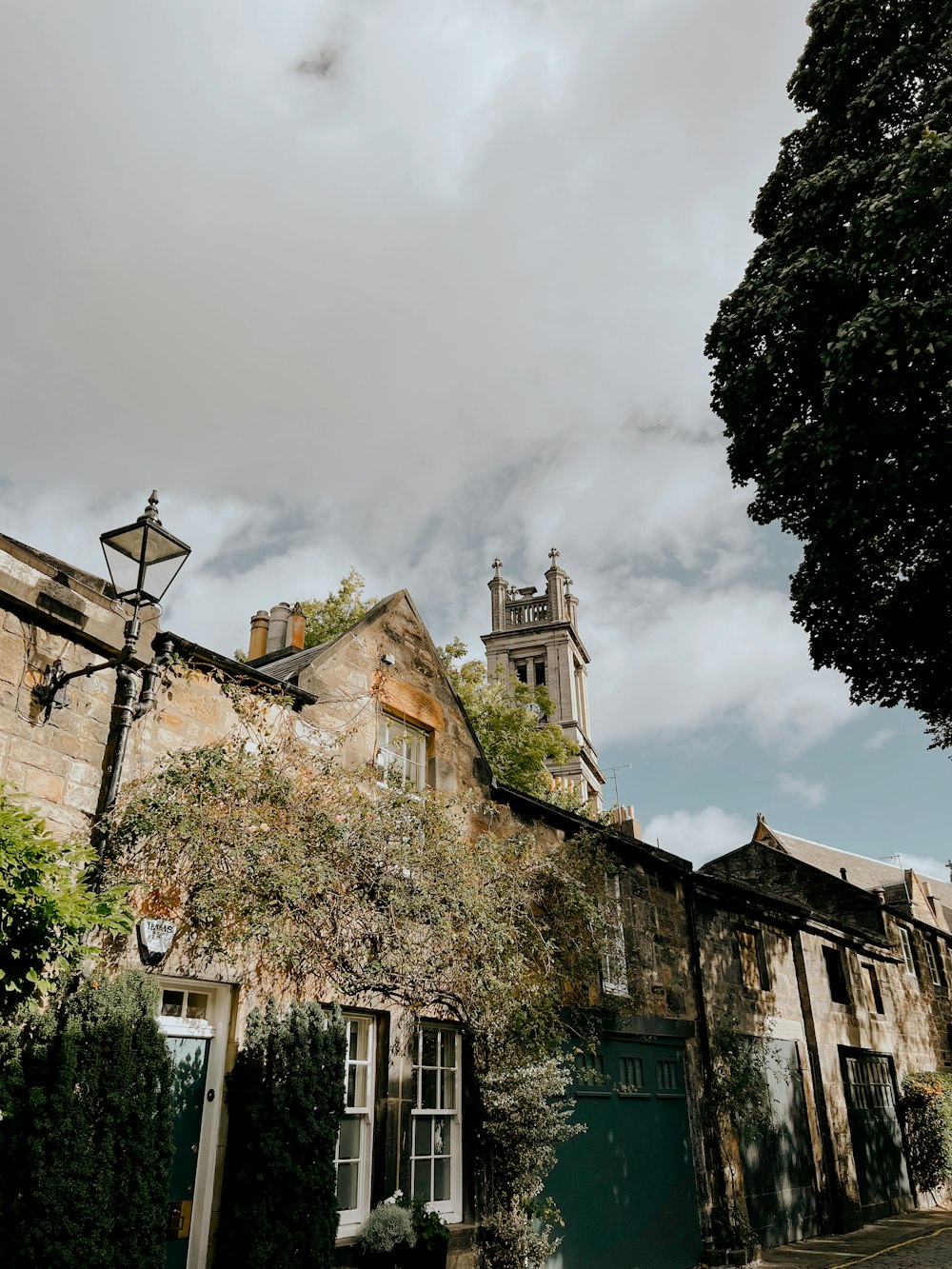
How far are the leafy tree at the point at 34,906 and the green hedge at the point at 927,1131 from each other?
22.1 metres

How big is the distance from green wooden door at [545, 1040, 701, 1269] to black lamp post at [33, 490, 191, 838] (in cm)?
691

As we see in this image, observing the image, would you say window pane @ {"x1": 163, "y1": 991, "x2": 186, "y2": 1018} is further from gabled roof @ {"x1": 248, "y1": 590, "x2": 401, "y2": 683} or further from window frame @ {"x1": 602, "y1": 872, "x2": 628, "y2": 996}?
window frame @ {"x1": 602, "y1": 872, "x2": 628, "y2": 996}

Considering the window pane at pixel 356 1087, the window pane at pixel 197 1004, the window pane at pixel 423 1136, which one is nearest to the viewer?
the window pane at pixel 197 1004

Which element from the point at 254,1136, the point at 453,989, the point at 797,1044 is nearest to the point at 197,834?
the point at 254,1136

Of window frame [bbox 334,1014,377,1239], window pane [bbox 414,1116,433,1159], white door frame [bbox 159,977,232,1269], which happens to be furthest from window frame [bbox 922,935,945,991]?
white door frame [bbox 159,977,232,1269]

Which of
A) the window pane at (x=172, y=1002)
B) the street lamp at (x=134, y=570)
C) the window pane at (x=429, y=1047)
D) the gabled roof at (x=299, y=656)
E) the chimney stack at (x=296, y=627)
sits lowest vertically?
the window pane at (x=429, y=1047)

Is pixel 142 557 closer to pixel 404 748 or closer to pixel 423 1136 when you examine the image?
pixel 404 748

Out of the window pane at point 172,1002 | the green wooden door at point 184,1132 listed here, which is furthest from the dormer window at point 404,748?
the green wooden door at point 184,1132

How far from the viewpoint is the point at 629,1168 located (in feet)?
41.2

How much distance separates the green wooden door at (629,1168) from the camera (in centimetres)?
1144

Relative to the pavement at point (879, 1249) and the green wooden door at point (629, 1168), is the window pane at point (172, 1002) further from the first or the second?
the pavement at point (879, 1249)

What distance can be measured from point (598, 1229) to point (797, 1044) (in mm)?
7967

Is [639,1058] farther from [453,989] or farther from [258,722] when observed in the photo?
[258,722]

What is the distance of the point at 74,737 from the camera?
7.63 m
